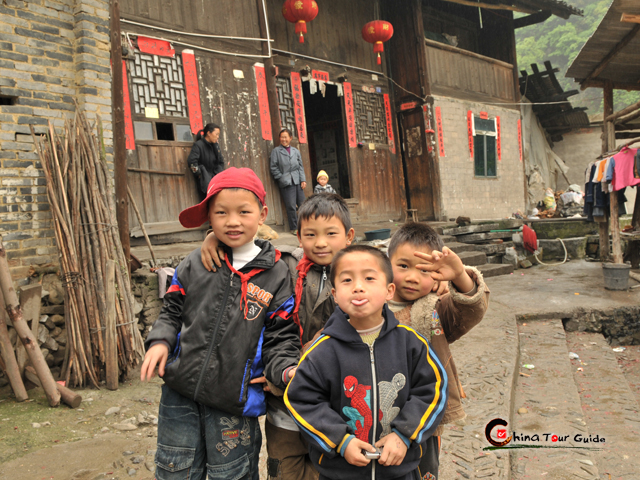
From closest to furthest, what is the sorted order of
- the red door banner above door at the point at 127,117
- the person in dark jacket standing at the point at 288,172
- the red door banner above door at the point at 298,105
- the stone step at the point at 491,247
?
1. the red door banner above door at the point at 127,117
2. the person in dark jacket standing at the point at 288,172
3. the red door banner above door at the point at 298,105
4. the stone step at the point at 491,247

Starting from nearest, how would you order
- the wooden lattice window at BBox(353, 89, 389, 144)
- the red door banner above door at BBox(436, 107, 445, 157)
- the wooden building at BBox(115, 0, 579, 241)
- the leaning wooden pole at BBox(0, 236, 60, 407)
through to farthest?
the leaning wooden pole at BBox(0, 236, 60, 407)
the wooden building at BBox(115, 0, 579, 241)
the wooden lattice window at BBox(353, 89, 389, 144)
the red door banner above door at BBox(436, 107, 445, 157)

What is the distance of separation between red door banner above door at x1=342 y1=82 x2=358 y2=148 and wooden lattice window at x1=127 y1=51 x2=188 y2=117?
382 centimetres

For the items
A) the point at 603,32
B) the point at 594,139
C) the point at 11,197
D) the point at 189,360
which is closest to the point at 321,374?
the point at 189,360

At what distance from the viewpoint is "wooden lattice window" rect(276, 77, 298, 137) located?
8.04 m

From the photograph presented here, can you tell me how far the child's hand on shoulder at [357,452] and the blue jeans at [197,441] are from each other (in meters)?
0.49

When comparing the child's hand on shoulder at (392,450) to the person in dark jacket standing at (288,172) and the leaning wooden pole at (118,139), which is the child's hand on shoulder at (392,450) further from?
the person in dark jacket standing at (288,172)

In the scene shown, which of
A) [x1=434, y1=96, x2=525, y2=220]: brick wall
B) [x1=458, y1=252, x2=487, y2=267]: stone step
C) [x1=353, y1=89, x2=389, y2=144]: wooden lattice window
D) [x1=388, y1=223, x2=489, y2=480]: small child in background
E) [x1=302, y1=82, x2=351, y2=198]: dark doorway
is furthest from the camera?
[x1=302, y1=82, x2=351, y2=198]: dark doorway

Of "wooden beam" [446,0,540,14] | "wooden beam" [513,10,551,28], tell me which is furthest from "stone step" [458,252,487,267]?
"wooden beam" [513,10,551,28]

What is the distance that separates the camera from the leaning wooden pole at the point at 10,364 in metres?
3.38

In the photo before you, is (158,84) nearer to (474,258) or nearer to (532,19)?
(474,258)

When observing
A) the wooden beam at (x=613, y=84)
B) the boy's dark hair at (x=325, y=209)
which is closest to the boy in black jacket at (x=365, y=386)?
the boy's dark hair at (x=325, y=209)

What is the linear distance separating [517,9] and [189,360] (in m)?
13.1

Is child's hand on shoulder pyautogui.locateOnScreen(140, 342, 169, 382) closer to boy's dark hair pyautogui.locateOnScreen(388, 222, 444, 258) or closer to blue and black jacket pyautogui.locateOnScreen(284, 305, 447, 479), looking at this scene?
blue and black jacket pyautogui.locateOnScreen(284, 305, 447, 479)

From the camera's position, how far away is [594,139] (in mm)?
17109
